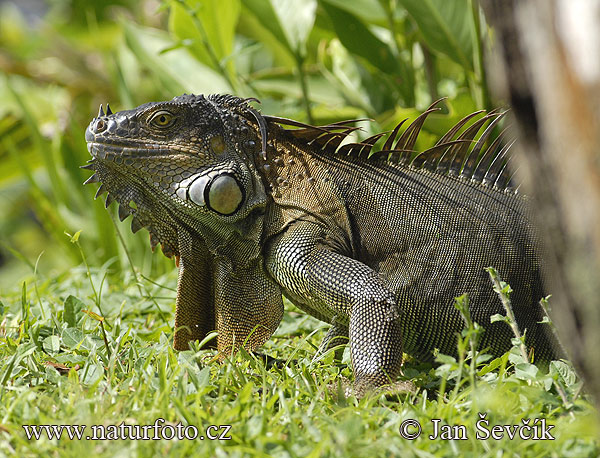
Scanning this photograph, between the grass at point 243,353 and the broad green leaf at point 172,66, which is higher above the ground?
the broad green leaf at point 172,66

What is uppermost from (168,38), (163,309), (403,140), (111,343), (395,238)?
(168,38)

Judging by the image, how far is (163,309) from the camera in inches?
177

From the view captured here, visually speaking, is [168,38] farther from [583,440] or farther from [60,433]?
[583,440]

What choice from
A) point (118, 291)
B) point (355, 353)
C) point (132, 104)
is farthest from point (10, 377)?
point (132, 104)

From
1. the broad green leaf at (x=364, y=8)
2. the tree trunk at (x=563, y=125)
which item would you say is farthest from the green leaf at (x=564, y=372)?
the broad green leaf at (x=364, y=8)

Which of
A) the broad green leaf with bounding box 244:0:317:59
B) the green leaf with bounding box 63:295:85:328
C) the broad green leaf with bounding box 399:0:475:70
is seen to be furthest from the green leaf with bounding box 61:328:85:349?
the broad green leaf with bounding box 399:0:475:70

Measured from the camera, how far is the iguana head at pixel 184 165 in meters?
3.34

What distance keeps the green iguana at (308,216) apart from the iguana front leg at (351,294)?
0.01 metres

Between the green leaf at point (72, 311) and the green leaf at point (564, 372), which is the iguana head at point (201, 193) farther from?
the green leaf at point (564, 372)

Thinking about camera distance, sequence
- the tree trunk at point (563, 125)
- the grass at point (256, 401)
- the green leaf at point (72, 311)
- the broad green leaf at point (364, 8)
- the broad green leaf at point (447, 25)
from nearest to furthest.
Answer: the tree trunk at point (563, 125)
the grass at point (256, 401)
the green leaf at point (72, 311)
the broad green leaf at point (447, 25)
the broad green leaf at point (364, 8)

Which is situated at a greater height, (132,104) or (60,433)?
(132,104)

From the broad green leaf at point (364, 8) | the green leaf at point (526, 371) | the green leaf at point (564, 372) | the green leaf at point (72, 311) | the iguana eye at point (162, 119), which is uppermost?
the broad green leaf at point (364, 8)

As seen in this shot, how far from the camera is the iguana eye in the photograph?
340 centimetres

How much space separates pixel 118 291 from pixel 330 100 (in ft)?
10.6
